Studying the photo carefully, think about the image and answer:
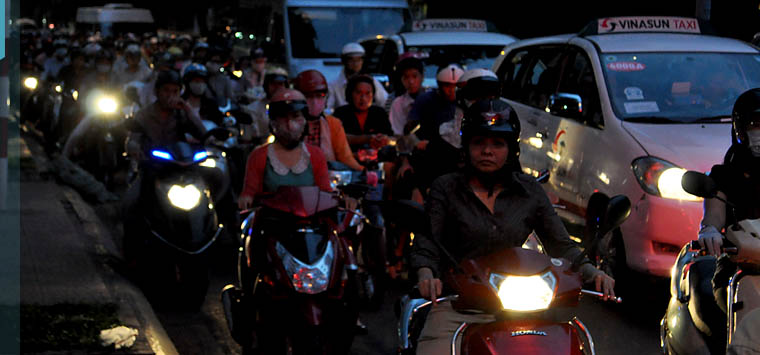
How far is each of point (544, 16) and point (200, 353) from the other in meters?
16.4

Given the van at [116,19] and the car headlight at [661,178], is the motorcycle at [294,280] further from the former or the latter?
the van at [116,19]

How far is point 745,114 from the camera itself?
4.63 metres

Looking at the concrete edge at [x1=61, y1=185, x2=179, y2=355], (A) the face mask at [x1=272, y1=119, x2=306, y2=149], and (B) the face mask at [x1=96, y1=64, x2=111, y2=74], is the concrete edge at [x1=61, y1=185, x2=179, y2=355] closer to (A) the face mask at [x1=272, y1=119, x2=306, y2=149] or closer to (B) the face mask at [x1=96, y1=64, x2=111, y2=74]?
(A) the face mask at [x1=272, y1=119, x2=306, y2=149]

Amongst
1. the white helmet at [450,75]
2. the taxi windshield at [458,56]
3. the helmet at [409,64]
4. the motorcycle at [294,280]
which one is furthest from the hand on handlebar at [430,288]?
the taxi windshield at [458,56]

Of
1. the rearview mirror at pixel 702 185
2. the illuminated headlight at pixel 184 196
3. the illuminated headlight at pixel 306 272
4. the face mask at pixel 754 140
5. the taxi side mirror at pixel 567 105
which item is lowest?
the illuminated headlight at pixel 184 196

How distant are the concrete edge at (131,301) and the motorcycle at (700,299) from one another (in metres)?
3.04

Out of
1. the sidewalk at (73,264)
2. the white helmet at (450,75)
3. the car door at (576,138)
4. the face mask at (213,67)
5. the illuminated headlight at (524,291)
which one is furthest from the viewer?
the face mask at (213,67)

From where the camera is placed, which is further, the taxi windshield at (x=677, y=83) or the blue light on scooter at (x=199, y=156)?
the taxi windshield at (x=677, y=83)

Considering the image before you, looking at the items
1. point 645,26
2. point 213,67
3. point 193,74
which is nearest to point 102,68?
point 213,67

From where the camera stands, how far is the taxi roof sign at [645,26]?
9.60 meters

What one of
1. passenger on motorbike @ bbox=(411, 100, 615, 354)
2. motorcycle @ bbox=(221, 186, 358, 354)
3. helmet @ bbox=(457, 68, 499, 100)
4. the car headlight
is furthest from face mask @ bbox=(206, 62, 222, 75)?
passenger on motorbike @ bbox=(411, 100, 615, 354)

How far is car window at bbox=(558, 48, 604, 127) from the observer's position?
341 inches

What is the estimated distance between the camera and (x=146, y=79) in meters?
17.2

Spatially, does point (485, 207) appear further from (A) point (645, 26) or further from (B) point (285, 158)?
(A) point (645, 26)
